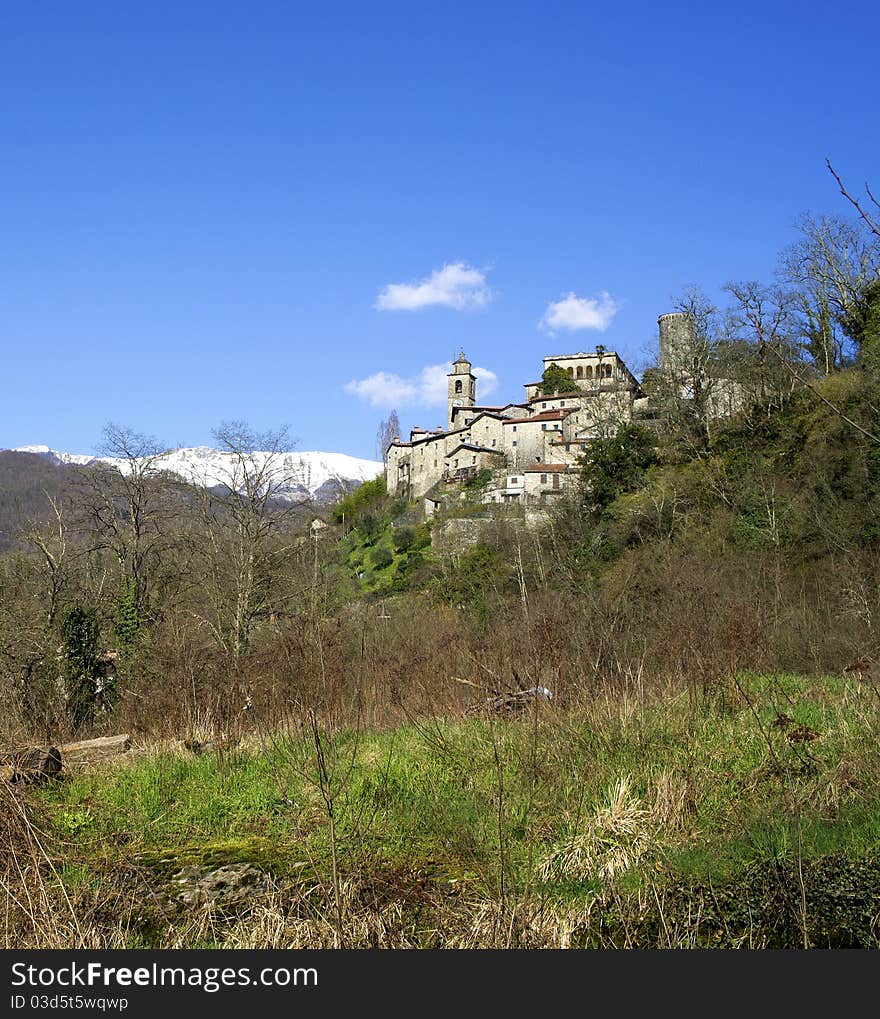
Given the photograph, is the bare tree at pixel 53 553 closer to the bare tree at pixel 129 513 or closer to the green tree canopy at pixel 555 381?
the bare tree at pixel 129 513

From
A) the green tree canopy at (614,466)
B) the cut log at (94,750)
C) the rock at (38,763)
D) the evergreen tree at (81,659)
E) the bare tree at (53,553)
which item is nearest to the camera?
the rock at (38,763)

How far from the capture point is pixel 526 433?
66375 mm

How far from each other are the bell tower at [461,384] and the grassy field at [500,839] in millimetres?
74623

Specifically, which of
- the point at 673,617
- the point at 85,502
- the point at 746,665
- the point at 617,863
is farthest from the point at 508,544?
the point at 617,863

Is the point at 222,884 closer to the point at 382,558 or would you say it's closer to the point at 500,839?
the point at 500,839

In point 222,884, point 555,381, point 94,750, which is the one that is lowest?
Result: point 222,884

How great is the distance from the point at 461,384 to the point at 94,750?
247 feet

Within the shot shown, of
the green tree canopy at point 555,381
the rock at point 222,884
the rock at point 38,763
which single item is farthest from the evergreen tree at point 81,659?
the green tree canopy at point 555,381

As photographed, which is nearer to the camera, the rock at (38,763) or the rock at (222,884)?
the rock at (222,884)

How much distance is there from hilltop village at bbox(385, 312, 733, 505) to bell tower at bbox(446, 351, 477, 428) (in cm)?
10

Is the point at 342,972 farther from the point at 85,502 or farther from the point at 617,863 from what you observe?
the point at 85,502

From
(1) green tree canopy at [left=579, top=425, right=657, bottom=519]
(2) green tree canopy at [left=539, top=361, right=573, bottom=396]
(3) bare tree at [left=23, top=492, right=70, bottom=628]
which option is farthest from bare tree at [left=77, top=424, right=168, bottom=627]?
(2) green tree canopy at [left=539, top=361, right=573, bottom=396]

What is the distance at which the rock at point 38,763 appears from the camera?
274 inches

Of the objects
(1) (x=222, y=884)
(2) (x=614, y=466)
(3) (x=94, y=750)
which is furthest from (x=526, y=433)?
(1) (x=222, y=884)
